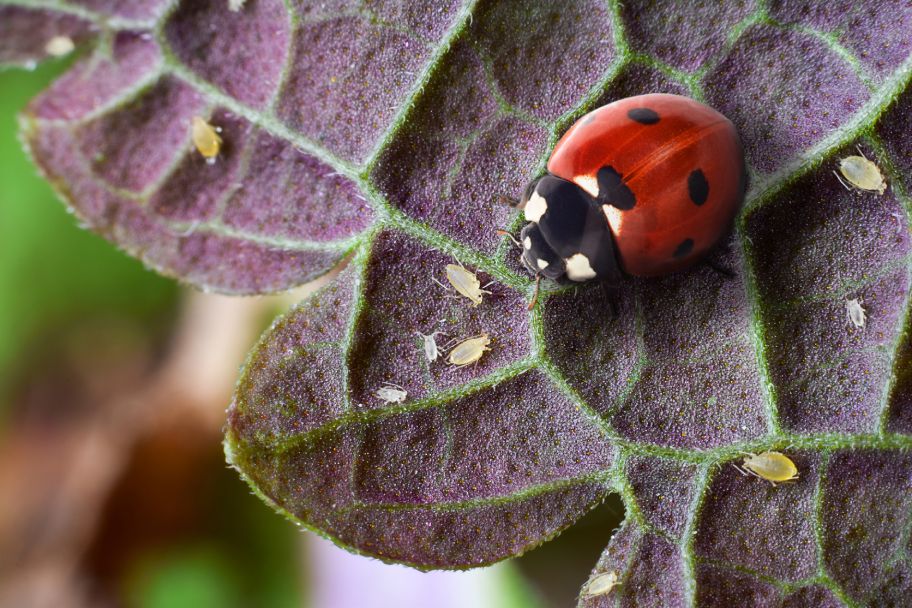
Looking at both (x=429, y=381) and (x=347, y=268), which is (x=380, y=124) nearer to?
(x=347, y=268)

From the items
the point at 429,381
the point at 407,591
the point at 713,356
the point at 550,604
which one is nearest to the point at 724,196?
the point at 713,356

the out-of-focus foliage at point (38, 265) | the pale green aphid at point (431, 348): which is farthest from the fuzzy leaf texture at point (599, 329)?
the out-of-focus foliage at point (38, 265)

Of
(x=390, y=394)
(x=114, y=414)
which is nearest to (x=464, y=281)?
(x=390, y=394)

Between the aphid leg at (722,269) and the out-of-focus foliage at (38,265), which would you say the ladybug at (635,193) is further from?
the out-of-focus foliage at (38,265)

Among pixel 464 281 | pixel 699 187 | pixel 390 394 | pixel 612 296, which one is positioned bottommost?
pixel 390 394

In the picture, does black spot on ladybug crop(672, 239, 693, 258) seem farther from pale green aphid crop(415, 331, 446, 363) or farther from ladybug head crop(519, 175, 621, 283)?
pale green aphid crop(415, 331, 446, 363)

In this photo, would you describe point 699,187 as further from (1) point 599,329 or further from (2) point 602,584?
(2) point 602,584
